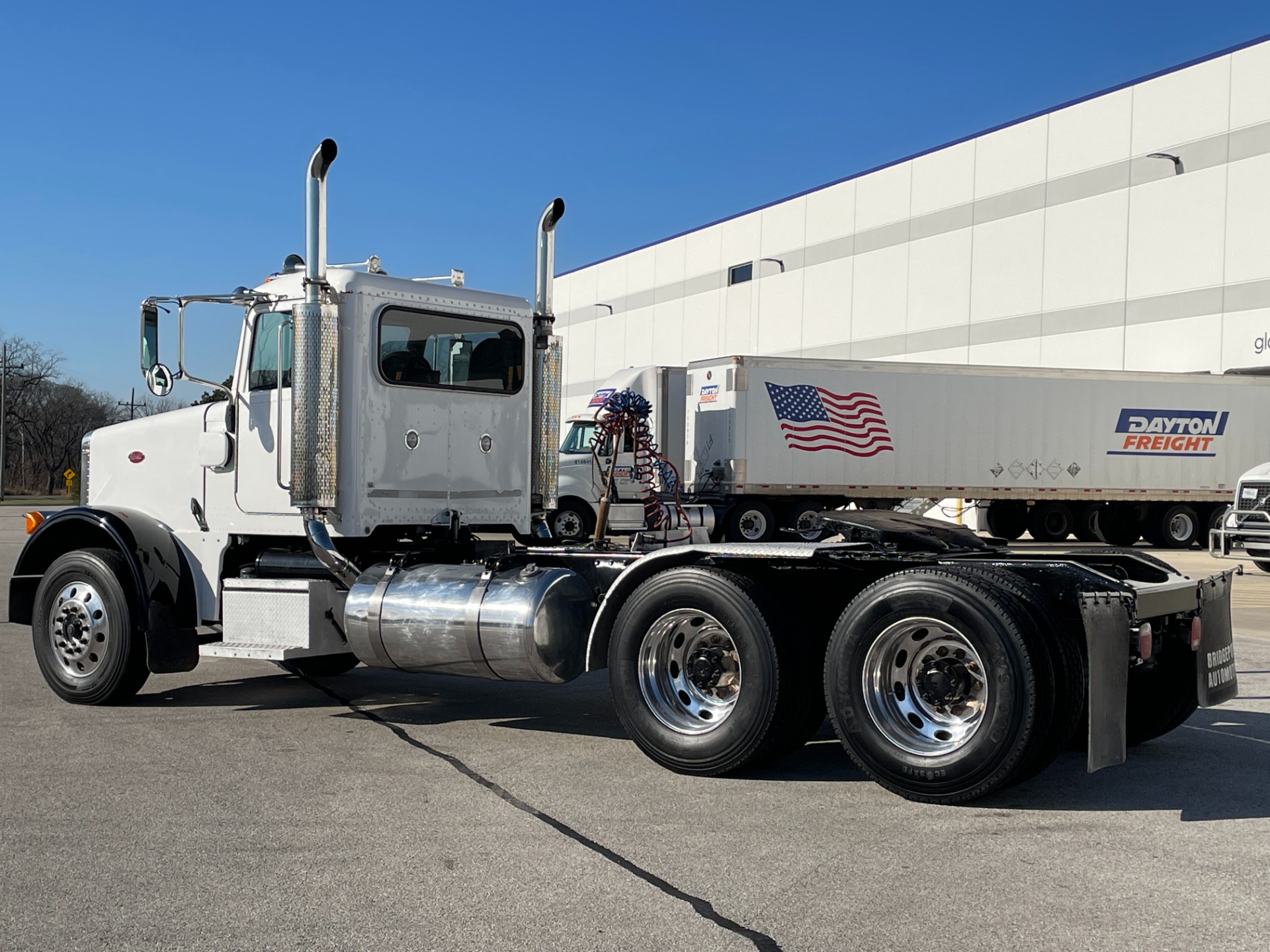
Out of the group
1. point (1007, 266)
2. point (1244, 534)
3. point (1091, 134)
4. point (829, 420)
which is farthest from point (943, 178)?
point (1244, 534)

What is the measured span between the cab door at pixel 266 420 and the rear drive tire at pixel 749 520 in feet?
59.0

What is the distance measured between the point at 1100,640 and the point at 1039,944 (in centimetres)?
165

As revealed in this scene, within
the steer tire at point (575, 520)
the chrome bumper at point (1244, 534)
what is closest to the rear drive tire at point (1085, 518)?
the chrome bumper at point (1244, 534)

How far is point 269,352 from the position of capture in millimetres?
7602

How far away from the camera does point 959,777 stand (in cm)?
520

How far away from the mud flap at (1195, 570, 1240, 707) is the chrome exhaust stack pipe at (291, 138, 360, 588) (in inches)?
191

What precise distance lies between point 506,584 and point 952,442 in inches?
833

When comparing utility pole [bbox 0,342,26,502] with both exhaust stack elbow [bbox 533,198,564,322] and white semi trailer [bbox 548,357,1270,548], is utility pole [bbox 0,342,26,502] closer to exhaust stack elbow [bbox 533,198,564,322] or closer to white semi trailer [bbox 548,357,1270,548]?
white semi trailer [bbox 548,357,1270,548]

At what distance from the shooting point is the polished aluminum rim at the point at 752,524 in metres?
25.2

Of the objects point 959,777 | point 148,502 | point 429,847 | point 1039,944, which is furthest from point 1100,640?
point 148,502

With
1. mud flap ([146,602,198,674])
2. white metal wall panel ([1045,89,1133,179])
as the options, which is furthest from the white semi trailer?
mud flap ([146,602,198,674])

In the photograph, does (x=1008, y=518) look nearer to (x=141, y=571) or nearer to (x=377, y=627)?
(x=377, y=627)

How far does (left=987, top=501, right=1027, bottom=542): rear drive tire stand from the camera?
92.7 feet

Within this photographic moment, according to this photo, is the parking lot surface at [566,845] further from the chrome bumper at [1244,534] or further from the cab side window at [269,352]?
the chrome bumper at [1244,534]
